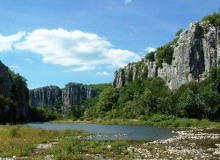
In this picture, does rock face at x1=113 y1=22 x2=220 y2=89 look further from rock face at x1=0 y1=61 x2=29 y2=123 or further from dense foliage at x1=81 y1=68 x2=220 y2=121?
rock face at x1=0 y1=61 x2=29 y2=123

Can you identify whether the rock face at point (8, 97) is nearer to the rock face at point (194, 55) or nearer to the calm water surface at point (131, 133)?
the calm water surface at point (131, 133)

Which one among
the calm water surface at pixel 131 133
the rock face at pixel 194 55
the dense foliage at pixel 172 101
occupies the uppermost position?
the rock face at pixel 194 55

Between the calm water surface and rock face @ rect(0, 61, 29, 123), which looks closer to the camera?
the calm water surface

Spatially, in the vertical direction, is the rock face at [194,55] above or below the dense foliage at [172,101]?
above

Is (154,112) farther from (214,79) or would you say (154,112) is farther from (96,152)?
(96,152)

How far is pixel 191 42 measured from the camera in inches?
5773

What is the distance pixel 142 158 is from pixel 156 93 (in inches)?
4952

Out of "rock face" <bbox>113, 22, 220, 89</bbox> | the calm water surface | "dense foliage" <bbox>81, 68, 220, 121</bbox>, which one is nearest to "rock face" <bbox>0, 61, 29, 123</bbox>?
"dense foliage" <bbox>81, 68, 220, 121</bbox>

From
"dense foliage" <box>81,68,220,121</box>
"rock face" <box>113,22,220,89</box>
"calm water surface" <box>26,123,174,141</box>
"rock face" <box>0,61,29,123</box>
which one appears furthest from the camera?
"rock face" <box>113,22,220,89</box>

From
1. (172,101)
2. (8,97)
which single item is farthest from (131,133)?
(8,97)

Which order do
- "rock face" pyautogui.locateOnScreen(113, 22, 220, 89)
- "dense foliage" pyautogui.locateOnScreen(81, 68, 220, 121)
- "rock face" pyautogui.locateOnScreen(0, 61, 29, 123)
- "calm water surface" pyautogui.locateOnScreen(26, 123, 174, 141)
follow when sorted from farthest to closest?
1. "rock face" pyautogui.locateOnScreen(113, 22, 220, 89)
2. "rock face" pyautogui.locateOnScreen(0, 61, 29, 123)
3. "dense foliage" pyautogui.locateOnScreen(81, 68, 220, 121)
4. "calm water surface" pyautogui.locateOnScreen(26, 123, 174, 141)

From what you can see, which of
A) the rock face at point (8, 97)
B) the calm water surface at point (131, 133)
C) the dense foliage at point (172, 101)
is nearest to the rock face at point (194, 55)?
the dense foliage at point (172, 101)

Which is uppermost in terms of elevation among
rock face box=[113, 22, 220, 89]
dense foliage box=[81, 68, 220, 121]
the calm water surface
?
rock face box=[113, 22, 220, 89]

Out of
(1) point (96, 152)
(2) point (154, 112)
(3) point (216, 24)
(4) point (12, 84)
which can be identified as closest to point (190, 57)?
(3) point (216, 24)
